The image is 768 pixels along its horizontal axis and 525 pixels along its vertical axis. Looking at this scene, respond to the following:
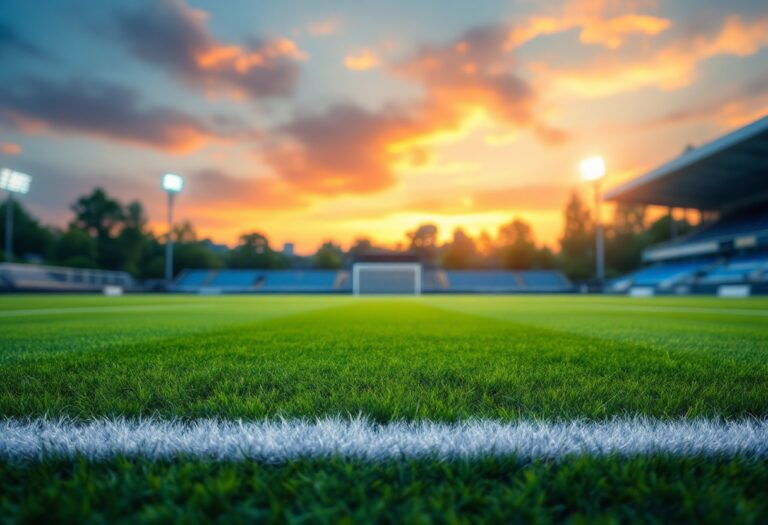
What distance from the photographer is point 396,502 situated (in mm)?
666

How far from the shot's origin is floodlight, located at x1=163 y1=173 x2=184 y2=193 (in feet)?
105

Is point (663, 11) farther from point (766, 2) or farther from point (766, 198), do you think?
point (766, 198)

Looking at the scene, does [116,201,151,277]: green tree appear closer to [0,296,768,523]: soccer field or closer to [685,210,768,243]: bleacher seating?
[0,296,768,523]: soccer field

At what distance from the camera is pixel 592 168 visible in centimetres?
3058

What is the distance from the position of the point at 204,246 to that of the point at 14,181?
18.3 meters

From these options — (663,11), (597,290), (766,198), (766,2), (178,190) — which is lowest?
(597,290)

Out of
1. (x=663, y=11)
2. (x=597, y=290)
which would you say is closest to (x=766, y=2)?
(x=663, y=11)

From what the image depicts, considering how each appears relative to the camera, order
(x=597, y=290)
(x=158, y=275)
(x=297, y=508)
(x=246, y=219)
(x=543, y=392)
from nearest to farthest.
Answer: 1. (x=297, y=508)
2. (x=543, y=392)
3. (x=597, y=290)
4. (x=158, y=275)
5. (x=246, y=219)

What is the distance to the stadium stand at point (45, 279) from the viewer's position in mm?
23234

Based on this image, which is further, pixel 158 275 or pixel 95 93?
pixel 158 275

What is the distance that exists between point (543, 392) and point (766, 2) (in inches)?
1209

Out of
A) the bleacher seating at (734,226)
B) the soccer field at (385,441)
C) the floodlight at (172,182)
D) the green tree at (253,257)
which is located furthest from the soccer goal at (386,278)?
the soccer field at (385,441)

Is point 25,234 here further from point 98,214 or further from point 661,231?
point 661,231

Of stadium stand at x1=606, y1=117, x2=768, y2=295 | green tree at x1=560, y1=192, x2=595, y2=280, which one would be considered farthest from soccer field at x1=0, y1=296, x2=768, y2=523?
green tree at x1=560, y1=192, x2=595, y2=280
